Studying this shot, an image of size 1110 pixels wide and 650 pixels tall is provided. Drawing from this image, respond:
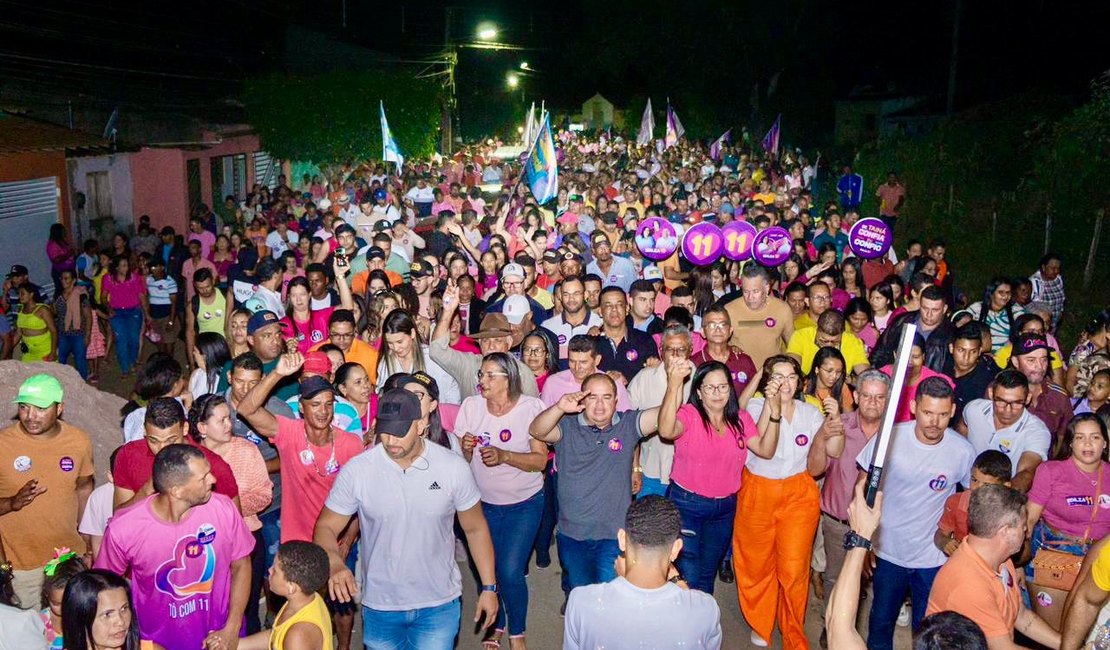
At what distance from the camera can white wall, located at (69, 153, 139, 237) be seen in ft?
64.7

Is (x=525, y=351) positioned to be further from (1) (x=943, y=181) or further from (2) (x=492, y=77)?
(2) (x=492, y=77)

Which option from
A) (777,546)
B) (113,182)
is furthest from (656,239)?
(113,182)

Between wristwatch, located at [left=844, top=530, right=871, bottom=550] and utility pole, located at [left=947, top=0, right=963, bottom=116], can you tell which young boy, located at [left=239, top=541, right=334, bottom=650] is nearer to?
wristwatch, located at [left=844, top=530, right=871, bottom=550]

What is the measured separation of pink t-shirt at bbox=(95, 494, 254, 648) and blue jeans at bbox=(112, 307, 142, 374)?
27.6 ft

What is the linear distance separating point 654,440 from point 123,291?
310 inches

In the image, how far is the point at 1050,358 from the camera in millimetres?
8375

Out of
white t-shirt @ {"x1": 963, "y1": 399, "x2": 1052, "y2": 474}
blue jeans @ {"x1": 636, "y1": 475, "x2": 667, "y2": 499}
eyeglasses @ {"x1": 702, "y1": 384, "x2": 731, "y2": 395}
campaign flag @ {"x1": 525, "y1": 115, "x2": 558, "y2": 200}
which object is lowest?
blue jeans @ {"x1": 636, "y1": 475, "x2": 667, "y2": 499}

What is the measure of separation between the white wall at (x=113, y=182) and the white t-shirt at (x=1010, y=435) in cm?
1676

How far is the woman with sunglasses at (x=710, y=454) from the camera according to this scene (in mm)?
6531

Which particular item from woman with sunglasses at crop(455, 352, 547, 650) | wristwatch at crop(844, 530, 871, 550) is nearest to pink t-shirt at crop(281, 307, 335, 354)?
woman with sunglasses at crop(455, 352, 547, 650)

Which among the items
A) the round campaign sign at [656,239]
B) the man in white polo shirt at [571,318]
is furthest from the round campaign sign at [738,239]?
the man in white polo shirt at [571,318]

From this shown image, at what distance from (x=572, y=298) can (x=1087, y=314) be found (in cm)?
909

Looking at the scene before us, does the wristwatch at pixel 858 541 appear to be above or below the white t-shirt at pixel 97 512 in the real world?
above

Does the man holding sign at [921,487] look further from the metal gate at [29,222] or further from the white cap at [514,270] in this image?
the metal gate at [29,222]
